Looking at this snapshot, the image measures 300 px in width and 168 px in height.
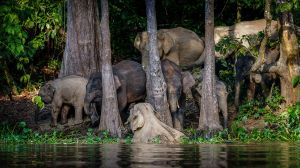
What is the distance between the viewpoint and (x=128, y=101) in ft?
82.6

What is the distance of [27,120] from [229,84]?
24.1ft

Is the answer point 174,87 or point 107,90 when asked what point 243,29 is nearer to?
point 174,87

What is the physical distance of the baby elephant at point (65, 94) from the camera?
2516 cm

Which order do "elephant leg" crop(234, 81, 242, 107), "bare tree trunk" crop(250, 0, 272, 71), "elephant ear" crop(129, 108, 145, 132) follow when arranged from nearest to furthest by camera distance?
1. "elephant ear" crop(129, 108, 145, 132)
2. "bare tree trunk" crop(250, 0, 272, 71)
3. "elephant leg" crop(234, 81, 242, 107)

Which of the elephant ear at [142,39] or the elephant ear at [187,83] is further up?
the elephant ear at [142,39]

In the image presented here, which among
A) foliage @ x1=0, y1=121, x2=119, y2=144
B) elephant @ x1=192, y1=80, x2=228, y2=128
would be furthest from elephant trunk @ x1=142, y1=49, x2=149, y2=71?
foliage @ x1=0, y1=121, x2=119, y2=144

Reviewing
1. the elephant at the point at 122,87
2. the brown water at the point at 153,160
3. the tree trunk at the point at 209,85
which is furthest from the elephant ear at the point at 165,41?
the brown water at the point at 153,160

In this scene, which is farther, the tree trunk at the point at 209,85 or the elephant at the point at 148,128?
the tree trunk at the point at 209,85

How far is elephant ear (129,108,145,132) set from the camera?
1973cm

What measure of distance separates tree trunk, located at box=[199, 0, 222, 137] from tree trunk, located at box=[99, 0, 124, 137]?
7.93ft

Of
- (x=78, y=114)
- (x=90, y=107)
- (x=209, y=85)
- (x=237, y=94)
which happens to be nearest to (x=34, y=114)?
(x=78, y=114)

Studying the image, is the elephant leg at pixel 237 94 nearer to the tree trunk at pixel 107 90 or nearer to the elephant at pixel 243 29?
the elephant at pixel 243 29

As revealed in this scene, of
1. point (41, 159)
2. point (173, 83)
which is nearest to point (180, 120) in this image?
point (173, 83)

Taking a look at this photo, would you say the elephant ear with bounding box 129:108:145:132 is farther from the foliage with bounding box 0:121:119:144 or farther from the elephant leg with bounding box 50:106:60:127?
the elephant leg with bounding box 50:106:60:127
